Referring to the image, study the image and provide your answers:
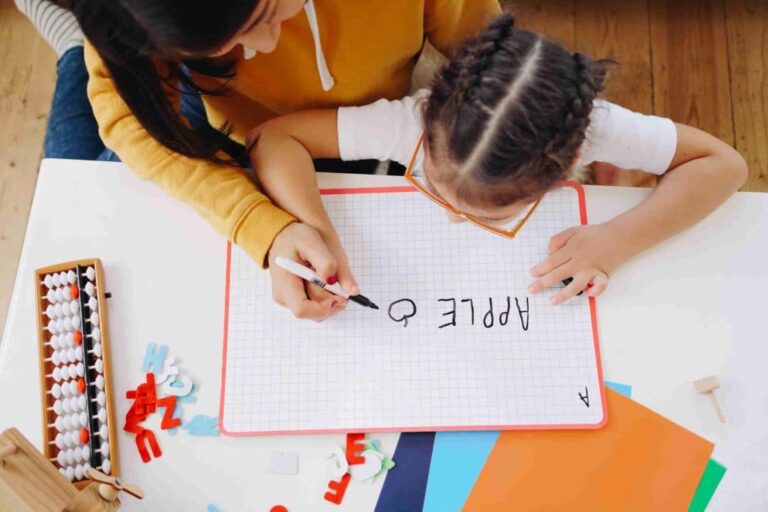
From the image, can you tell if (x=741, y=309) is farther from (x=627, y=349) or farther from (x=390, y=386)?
(x=390, y=386)

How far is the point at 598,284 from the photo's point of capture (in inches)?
27.6

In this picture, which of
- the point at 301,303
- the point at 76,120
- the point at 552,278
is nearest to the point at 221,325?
the point at 301,303

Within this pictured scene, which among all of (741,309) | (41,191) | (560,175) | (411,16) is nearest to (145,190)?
(41,191)

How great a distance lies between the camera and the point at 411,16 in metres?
0.73

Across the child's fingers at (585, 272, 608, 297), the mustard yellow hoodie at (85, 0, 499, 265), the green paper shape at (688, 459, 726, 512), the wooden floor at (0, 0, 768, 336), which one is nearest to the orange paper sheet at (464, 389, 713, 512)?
the green paper shape at (688, 459, 726, 512)

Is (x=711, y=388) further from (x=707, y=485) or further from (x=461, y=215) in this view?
(x=461, y=215)

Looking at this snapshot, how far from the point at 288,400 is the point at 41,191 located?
386 mm

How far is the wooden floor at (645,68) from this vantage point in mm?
1379

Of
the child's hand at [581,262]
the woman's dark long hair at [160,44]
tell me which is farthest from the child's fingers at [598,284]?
the woman's dark long hair at [160,44]

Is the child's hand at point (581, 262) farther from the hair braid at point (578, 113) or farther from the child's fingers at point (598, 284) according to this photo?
the hair braid at point (578, 113)

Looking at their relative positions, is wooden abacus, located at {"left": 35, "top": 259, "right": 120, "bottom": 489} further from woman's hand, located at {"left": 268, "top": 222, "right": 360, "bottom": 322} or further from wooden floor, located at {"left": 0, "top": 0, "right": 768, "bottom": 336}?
wooden floor, located at {"left": 0, "top": 0, "right": 768, "bottom": 336}

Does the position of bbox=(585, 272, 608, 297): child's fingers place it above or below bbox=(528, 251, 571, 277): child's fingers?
below

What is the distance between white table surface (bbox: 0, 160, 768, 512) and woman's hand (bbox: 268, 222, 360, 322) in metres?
0.07

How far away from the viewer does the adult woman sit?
26.5 inches
